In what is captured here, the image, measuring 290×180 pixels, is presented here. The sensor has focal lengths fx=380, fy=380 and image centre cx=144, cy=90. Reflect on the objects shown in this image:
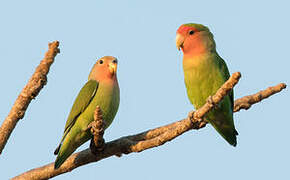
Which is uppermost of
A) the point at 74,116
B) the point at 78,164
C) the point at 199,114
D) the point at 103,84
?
the point at 103,84

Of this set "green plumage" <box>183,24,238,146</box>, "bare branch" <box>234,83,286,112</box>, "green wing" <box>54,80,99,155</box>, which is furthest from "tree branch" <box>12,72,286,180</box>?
"green wing" <box>54,80,99,155</box>

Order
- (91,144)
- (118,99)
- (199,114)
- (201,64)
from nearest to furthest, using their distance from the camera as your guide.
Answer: (199,114), (91,144), (201,64), (118,99)

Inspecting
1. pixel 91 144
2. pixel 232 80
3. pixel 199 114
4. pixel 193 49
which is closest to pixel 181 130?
pixel 199 114

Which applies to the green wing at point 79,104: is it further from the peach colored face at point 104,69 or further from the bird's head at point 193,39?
the bird's head at point 193,39

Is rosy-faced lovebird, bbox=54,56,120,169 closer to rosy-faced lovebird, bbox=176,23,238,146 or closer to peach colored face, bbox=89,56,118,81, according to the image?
peach colored face, bbox=89,56,118,81

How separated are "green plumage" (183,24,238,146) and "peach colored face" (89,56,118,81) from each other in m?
1.26

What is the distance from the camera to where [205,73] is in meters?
5.67

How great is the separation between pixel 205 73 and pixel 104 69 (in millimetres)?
1797

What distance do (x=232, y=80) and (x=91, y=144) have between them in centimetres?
249

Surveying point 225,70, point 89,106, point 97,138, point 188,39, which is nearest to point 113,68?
point 89,106

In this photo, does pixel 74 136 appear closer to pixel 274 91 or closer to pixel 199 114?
pixel 199 114

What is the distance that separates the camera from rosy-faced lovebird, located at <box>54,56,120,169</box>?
5754 mm

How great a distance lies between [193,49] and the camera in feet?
19.6

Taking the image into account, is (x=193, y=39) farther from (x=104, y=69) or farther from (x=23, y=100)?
(x=23, y=100)
